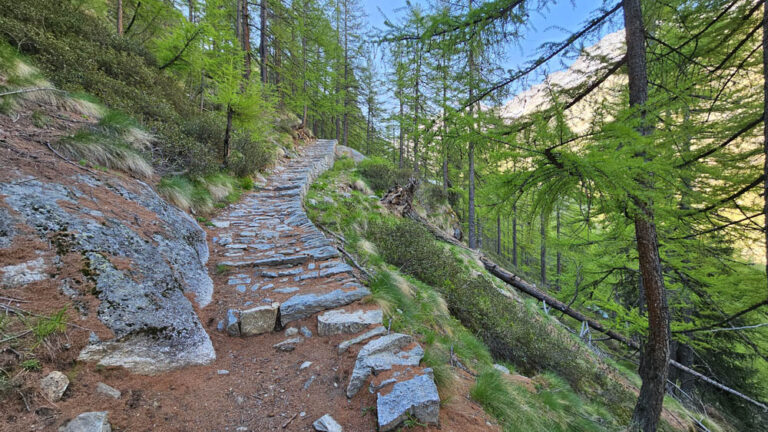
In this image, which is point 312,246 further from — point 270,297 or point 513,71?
point 513,71

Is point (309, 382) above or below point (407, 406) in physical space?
below

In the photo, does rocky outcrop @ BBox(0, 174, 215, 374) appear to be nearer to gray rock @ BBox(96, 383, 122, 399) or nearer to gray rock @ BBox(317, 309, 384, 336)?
gray rock @ BBox(96, 383, 122, 399)

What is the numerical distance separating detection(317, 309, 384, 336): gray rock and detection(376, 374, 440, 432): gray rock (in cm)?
99

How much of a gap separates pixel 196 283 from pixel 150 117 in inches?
215

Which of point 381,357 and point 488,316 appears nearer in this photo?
point 381,357

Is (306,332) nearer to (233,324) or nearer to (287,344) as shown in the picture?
(287,344)

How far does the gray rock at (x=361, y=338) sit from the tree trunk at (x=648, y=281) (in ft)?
10.4

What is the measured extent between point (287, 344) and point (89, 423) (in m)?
1.48

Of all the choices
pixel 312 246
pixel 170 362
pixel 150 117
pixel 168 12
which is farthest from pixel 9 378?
pixel 168 12

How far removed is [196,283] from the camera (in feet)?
11.2

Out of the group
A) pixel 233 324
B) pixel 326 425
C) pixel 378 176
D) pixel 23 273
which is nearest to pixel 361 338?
pixel 326 425

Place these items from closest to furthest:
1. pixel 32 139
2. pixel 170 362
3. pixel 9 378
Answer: pixel 9 378 < pixel 170 362 < pixel 32 139

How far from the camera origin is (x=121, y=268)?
2.57 metres

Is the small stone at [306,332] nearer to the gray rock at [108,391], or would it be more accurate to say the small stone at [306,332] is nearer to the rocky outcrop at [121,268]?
the rocky outcrop at [121,268]
